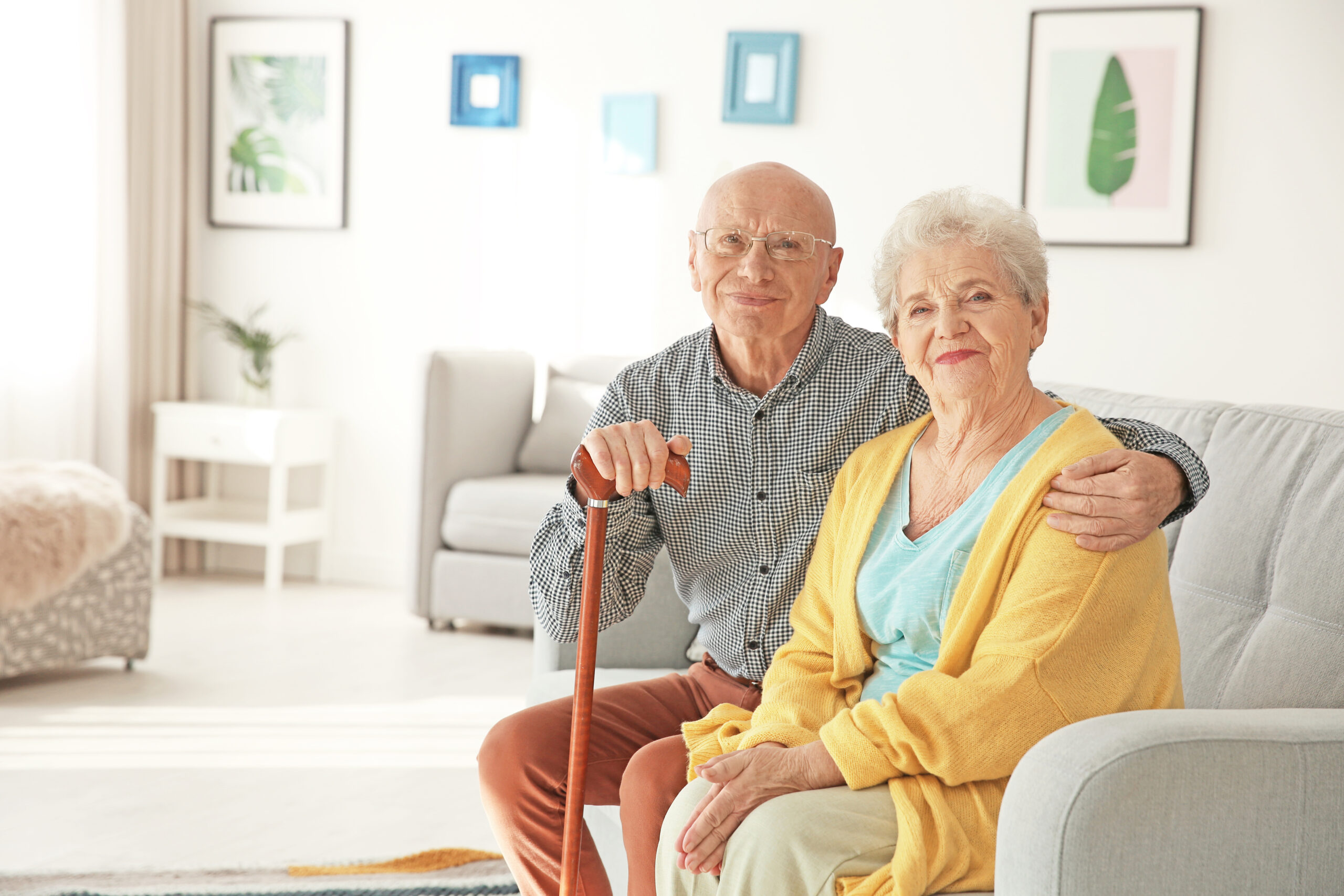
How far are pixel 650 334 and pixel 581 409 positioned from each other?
1.72 feet

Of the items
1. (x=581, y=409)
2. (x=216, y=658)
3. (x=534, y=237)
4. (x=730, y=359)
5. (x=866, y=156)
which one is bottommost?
(x=216, y=658)

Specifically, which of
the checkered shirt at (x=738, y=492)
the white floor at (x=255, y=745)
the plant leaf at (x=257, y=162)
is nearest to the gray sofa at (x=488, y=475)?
the white floor at (x=255, y=745)

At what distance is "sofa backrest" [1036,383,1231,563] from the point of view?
171cm

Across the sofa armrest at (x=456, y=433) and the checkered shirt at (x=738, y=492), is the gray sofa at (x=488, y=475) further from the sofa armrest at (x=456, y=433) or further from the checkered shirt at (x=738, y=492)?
the checkered shirt at (x=738, y=492)

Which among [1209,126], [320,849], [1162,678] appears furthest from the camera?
[1209,126]

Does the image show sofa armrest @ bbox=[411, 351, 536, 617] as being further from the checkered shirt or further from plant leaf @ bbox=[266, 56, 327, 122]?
the checkered shirt

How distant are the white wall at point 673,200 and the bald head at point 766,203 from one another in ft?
8.47

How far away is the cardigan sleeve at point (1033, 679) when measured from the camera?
4.00 ft

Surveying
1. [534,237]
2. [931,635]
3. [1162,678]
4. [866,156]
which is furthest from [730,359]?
[534,237]

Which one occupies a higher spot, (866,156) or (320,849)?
(866,156)

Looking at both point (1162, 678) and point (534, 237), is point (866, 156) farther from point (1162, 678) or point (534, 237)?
point (1162, 678)

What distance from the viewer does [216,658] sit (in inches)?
144

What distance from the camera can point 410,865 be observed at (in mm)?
2219

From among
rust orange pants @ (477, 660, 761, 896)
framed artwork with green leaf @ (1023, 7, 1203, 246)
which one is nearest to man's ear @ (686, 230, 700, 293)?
rust orange pants @ (477, 660, 761, 896)
